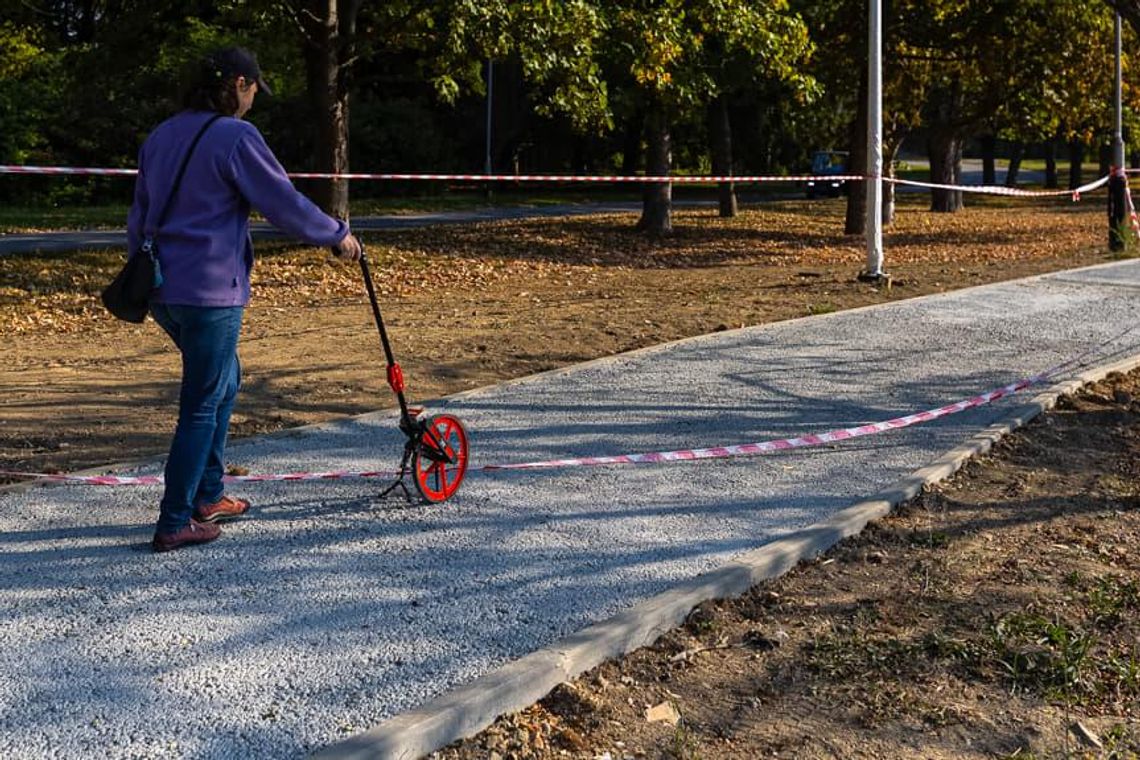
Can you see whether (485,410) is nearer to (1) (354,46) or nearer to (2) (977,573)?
(2) (977,573)

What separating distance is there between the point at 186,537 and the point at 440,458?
3.88 feet

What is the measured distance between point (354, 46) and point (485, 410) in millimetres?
12081

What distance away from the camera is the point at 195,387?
560 centimetres

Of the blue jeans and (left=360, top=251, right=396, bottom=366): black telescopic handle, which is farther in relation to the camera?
(left=360, top=251, right=396, bottom=366): black telescopic handle

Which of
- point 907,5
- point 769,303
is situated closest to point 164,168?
point 769,303

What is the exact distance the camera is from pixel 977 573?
18.9ft

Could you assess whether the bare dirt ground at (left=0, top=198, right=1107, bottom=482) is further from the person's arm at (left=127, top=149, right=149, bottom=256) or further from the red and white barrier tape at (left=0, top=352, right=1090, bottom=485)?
the person's arm at (left=127, top=149, right=149, bottom=256)

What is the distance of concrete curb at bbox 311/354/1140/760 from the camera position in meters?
3.96

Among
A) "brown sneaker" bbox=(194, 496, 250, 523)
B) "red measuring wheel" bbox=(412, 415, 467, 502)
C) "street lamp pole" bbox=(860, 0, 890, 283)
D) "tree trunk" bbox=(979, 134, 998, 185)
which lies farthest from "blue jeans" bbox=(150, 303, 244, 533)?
"tree trunk" bbox=(979, 134, 998, 185)

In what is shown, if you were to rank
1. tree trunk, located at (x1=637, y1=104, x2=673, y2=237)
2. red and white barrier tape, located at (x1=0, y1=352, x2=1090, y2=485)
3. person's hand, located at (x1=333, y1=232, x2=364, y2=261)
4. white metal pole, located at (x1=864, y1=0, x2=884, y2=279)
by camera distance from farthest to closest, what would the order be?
tree trunk, located at (x1=637, y1=104, x2=673, y2=237) < white metal pole, located at (x1=864, y1=0, x2=884, y2=279) < red and white barrier tape, located at (x1=0, y1=352, x2=1090, y2=485) < person's hand, located at (x1=333, y1=232, x2=364, y2=261)

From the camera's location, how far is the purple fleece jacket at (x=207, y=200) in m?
5.41

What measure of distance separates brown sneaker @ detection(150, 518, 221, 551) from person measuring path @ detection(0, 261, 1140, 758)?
54 millimetres

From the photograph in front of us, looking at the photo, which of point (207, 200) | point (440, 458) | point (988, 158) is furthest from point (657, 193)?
point (988, 158)

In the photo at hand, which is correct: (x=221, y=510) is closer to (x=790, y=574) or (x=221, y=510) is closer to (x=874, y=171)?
(x=790, y=574)
